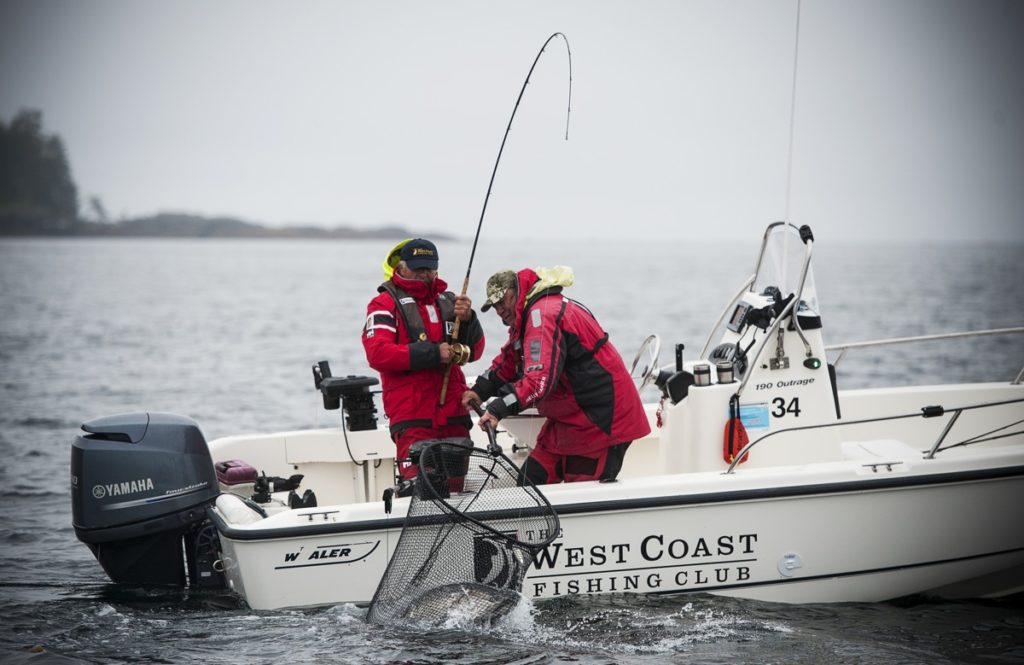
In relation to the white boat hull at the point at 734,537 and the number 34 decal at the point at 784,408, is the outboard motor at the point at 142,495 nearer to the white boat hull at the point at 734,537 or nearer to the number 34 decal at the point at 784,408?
the white boat hull at the point at 734,537

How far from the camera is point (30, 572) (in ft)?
23.3

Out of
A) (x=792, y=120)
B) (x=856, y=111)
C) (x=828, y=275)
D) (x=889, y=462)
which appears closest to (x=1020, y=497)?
(x=889, y=462)

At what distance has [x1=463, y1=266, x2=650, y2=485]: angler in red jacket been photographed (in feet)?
18.2

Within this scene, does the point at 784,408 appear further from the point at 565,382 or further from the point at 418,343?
the point at 418,343

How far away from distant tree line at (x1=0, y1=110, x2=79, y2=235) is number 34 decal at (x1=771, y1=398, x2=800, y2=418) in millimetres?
115332

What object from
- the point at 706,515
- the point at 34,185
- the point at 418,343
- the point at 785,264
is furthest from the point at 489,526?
the point at 34,185

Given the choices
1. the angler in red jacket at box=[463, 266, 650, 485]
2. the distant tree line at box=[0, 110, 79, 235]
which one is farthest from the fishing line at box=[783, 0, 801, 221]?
the distant tree line at box=[0, 110, 79, 235]

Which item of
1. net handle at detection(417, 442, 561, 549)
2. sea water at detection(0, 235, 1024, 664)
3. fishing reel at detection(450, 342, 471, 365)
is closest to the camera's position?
net handle at detection(417, 442, 561, 549)

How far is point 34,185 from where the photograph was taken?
112 m

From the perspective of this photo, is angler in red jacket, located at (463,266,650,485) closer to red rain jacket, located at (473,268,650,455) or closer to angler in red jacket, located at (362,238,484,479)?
red rain jacket, located at (473,268,650,455)

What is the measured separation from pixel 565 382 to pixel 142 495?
2336 mm

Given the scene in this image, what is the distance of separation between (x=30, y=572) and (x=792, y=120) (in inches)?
224

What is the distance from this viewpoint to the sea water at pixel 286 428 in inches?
213

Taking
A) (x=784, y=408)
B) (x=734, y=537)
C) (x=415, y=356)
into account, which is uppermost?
(x=415, y=356)
